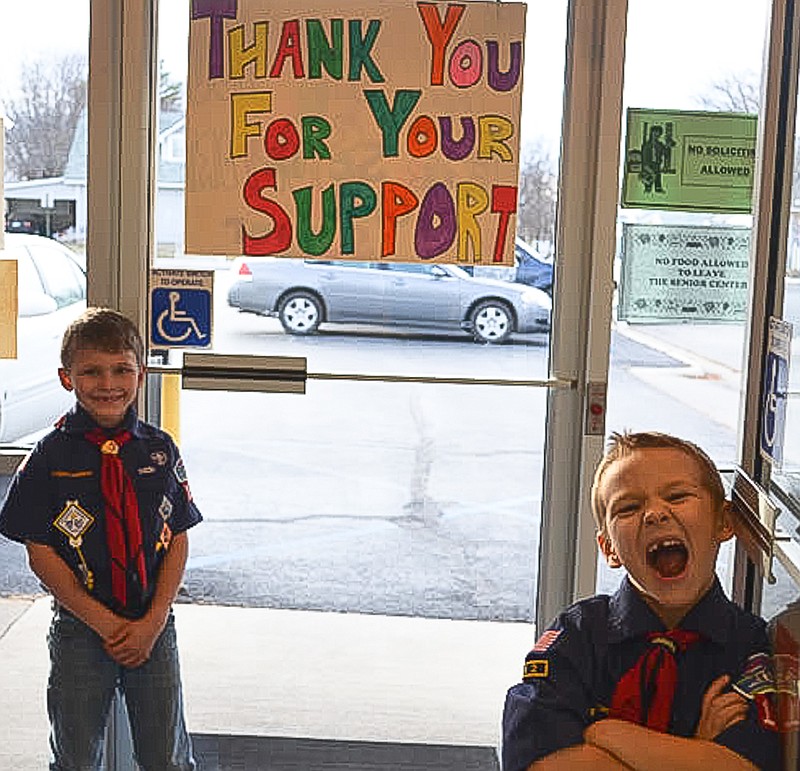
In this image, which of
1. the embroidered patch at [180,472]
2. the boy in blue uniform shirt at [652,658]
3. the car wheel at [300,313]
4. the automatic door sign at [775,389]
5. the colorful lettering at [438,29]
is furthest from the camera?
the car wheel at [300,313]

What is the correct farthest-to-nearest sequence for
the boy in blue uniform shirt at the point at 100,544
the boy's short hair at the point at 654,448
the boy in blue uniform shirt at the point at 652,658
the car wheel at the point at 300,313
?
1. the car wheel at the point at 300,313
2. the boy in blue uniform shirt at the point at 100,544
3. the boy's short hair at the point at 654,448
4. the boy in blue uniform shirt at the point at 652,658

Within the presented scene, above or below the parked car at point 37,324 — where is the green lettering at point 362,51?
above

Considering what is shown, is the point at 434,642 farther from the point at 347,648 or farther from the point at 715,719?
the point at 715,719

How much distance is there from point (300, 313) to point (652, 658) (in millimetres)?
1329

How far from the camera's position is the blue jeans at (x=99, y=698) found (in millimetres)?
2717

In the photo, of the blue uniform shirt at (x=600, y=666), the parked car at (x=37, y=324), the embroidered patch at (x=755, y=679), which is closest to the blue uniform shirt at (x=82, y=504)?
the parked car at (x=37, y=324)

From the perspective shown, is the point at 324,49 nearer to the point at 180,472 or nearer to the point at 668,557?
the point at 180,472

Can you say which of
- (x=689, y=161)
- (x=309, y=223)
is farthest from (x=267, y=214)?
(x=689, y=161)

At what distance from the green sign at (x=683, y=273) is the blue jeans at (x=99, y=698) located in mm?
1158

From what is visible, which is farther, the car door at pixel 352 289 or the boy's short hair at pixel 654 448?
the car door at pixel 352 289

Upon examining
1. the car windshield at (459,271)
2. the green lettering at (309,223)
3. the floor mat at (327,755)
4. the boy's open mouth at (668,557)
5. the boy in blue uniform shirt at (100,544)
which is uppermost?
the green lettering at (309,223)

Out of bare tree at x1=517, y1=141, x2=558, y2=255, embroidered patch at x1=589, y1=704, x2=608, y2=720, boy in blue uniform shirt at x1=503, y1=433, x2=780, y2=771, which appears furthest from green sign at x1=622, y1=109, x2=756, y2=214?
embroidered patch at x1=589, y1=704, x2=608, y2=720

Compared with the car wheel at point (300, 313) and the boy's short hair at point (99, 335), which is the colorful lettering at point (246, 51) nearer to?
the car wheel at point (300, 313)

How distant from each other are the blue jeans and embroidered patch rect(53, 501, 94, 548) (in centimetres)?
15
